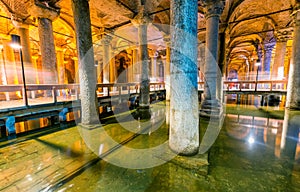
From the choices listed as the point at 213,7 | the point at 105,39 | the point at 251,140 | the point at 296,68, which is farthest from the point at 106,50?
the point at 296,68

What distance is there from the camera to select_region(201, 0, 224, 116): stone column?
5.90 metres

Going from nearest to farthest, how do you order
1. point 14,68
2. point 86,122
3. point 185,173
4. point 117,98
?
point 185,173 < point 86,122 < point 117,98 < point 14,68

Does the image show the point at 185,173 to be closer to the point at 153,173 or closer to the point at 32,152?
the point at 153,173

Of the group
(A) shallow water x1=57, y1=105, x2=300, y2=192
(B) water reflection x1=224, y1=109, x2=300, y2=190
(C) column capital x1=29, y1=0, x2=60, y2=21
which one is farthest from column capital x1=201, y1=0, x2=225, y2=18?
(C) column capital x1=29, y1=0, x2=60, y2=21

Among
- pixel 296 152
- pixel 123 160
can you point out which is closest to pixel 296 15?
pixel 296 152

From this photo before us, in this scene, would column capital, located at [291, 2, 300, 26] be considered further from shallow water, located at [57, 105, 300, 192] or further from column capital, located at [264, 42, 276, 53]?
column capital, located at [264, 42, 276, 53]

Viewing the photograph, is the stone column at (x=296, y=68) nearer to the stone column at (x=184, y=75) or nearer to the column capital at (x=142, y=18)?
the column capital at (x=142, y=18)

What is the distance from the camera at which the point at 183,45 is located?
2748 millimetres

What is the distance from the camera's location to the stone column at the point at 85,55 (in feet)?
15.2

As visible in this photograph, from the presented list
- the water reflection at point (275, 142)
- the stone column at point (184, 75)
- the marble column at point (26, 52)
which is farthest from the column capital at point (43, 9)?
the water reflection at point (275, 142)

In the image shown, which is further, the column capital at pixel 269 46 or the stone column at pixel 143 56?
the column capital at pixel 269 46

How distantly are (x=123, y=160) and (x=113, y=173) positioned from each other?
0.46 metres

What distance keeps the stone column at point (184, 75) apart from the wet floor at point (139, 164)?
0.60 meters

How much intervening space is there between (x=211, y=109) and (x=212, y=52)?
253 centimetres
